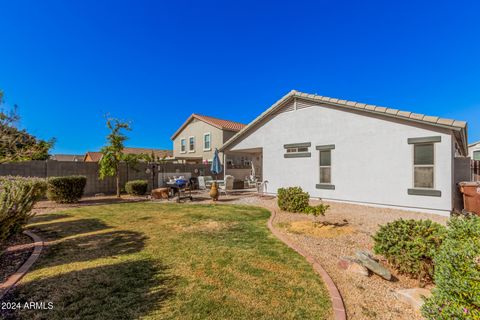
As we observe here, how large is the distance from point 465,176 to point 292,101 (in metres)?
8.75

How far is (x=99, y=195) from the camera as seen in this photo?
1373 cm

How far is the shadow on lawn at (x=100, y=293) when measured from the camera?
262 cm

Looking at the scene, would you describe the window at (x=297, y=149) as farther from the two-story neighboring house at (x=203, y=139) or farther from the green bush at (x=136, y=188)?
the green bush at (x=136, y=188)

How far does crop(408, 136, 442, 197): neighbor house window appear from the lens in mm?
8094

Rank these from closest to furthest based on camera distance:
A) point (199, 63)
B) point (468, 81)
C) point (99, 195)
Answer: point (99, 195)
point (468, 81)
point (199, 63)

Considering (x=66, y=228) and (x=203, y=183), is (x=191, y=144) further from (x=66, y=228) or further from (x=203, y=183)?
(x=66, y=228)

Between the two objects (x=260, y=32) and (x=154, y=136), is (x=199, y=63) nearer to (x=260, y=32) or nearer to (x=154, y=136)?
(x=260, y=32)

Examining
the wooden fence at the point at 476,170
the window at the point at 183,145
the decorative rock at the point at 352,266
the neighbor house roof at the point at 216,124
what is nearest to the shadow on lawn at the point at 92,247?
the decorative rock at the point at 352,266

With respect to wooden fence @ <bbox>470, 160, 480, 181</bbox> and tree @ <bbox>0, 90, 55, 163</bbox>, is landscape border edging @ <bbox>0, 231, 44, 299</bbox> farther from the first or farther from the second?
wooden fence @ <bbox>470, 160, 480, 181</bbox>

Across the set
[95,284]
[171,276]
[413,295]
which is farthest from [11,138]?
[413,295]

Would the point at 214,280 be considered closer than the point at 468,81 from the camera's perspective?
Yes

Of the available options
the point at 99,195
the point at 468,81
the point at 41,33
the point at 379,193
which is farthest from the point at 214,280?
Answer: the point at 468,81

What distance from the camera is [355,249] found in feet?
15.6

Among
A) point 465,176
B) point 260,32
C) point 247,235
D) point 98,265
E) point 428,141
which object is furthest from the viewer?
point 260,32
